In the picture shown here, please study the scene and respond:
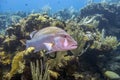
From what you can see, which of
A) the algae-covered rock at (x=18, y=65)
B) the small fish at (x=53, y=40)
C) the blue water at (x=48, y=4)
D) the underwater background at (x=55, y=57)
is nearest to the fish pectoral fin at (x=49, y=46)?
the small fish at (x=53, y=40)

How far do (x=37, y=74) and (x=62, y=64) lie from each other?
97 cm

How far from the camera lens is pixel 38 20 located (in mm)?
6648

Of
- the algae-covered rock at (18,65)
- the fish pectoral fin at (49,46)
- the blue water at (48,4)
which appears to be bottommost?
the algae-covered rock at (18,65)

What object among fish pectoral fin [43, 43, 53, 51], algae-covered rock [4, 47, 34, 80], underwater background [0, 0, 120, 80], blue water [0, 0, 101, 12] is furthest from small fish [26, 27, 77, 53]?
blue water [0, 0, 101, 12]

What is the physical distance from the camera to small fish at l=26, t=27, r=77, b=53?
9.45 ft

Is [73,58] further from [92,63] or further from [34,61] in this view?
[92,63]

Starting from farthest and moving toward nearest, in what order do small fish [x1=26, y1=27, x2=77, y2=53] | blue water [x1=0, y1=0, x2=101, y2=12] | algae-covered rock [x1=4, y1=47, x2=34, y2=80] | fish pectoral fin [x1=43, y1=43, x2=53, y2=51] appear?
blue water [x1=0, y1=0, x2=101, y2=12]
algae-covered rock [x1=4, y1=47, x2=34, y2=80]
fish pectoral fin [x1=43, y1=43, x2=53, y2=51]
small fish [x1=26, y1=27, x2=77, y2=53]

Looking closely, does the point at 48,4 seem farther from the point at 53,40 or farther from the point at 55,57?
the point at 53,40

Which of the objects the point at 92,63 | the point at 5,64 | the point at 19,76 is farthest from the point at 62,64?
the point at 92,63

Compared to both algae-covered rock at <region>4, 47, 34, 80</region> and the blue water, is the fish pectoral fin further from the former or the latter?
the blue water

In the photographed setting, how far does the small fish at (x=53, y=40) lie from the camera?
113 inches

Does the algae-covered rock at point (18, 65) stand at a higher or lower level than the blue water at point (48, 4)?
lower

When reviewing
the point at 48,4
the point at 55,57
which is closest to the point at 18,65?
the point at 55,57

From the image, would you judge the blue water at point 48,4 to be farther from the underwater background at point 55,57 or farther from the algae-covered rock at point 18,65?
the algae-covered rock at point 18,65
